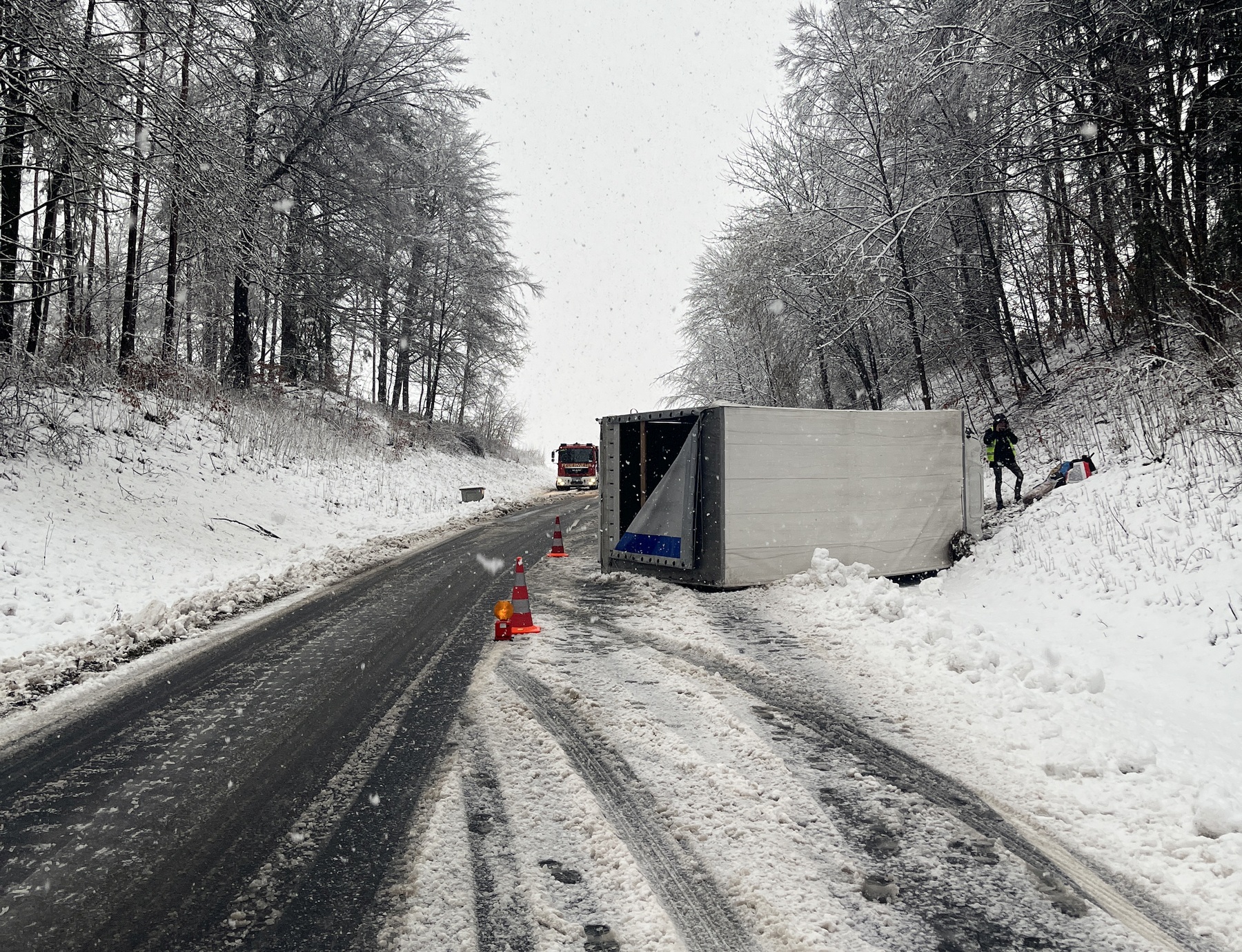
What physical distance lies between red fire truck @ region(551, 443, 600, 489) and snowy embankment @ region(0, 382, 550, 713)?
12.9 metres

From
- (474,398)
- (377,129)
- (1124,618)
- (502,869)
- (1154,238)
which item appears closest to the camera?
(502,869)

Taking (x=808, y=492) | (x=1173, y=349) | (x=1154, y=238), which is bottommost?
(x=808, y=492)

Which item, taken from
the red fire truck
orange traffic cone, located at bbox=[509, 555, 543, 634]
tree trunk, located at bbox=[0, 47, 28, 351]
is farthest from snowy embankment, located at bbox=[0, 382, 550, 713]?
the red fire truck

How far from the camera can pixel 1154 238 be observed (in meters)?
12.0

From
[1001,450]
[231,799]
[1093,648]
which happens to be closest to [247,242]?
[231,799]

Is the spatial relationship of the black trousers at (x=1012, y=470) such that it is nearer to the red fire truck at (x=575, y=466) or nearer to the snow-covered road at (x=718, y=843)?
the snow-covered road at (x=718, y=843)

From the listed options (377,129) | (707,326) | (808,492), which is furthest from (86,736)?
(707,326)

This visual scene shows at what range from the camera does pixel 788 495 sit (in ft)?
30.5

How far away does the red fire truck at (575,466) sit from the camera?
32.3m

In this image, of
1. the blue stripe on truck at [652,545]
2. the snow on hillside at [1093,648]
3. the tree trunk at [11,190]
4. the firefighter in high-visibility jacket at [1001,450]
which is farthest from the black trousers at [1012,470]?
the tree trunk at [11,190]

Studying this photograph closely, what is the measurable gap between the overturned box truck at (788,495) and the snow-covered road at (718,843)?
3.97 metres

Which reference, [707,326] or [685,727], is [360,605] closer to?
[685,727]

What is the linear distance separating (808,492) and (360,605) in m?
5.97

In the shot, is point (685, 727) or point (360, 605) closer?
point (685, 727)
